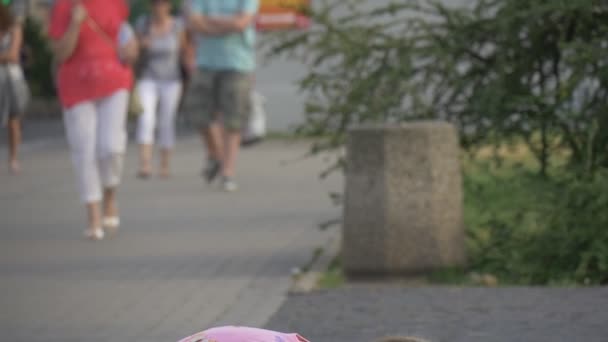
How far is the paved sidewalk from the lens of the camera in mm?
7262

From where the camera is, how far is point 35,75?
34781mm

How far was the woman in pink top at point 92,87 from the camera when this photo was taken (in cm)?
1060

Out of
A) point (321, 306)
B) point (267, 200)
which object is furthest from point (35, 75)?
point (321, 306)

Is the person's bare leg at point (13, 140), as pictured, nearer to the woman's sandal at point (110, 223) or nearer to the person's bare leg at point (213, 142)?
the person's bare leg at point (213, 142)

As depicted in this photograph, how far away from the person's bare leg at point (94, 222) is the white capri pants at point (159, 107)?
4.98m

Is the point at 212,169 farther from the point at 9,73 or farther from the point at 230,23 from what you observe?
the point at 9,73

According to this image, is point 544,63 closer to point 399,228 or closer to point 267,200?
point 399,228

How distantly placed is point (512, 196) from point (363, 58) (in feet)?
3.91

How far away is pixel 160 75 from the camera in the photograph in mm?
15836

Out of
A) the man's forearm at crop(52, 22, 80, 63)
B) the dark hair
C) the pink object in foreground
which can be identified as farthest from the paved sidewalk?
the pink object in foreground

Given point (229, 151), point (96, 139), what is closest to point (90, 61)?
point (96, 139)

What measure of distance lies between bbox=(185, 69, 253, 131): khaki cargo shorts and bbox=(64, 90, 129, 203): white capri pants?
297cm

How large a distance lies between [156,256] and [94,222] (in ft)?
3.72

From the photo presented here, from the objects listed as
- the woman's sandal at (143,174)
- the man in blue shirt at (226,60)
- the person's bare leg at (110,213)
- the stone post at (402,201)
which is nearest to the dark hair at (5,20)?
the woman's sandal at (143,174)
